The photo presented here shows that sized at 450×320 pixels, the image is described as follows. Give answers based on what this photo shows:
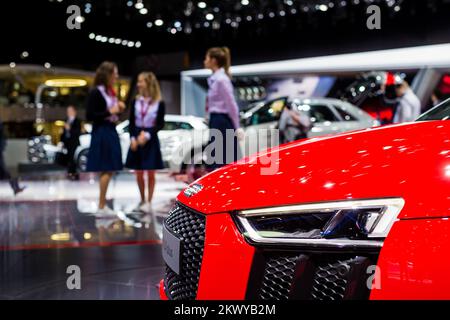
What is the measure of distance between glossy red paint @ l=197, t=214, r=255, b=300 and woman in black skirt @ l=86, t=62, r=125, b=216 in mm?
4074

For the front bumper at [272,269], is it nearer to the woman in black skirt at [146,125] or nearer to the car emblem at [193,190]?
the car emblem at [193,190]

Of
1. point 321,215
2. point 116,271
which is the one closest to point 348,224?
point 321,215

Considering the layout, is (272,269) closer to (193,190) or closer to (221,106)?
(193,190)

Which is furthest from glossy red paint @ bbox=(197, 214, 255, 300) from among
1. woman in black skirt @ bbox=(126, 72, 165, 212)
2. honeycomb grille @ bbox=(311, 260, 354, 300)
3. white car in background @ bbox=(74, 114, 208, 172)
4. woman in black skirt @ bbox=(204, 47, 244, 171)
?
white car in background @ bbox=(74, 114, 208, 172)

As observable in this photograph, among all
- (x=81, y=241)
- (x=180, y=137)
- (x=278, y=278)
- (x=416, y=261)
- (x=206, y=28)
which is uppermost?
(x=206, y=28)

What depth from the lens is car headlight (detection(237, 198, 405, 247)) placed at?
1.45 meters

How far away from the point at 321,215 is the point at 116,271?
9.02ft

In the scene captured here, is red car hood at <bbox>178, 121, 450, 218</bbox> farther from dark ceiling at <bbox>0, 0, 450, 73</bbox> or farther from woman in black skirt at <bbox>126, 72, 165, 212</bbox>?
dark ceiling at <bbox>0, 0, 450, 73</bbox>

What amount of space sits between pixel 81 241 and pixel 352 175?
3.69 metres

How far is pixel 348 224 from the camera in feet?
4.90

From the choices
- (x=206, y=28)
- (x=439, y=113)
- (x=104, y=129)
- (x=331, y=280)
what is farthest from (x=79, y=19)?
(x=331, y=280)

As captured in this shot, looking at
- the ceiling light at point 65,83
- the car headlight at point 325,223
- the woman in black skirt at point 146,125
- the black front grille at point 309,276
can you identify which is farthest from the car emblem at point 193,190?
the ceiling light at point 65,83

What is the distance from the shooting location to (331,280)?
1508 millimetres

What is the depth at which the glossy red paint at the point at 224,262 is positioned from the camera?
1.60 metres
